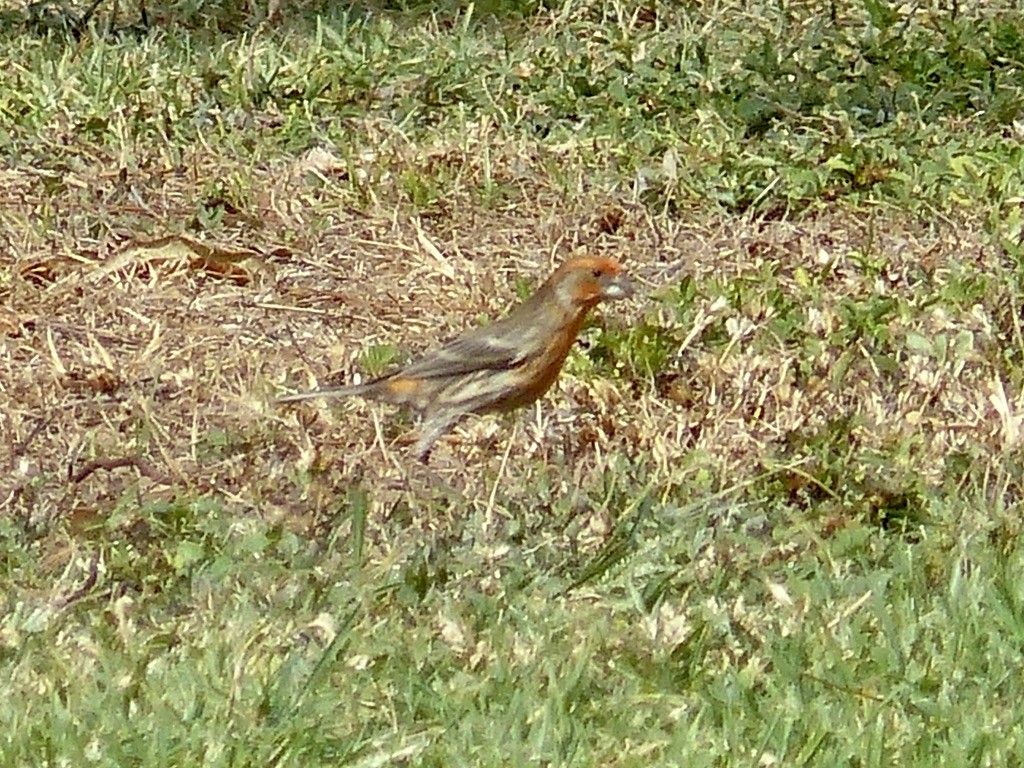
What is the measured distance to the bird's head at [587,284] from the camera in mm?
5668

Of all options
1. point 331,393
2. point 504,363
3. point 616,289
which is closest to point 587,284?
point 616,289

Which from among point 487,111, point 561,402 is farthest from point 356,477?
point 487,111

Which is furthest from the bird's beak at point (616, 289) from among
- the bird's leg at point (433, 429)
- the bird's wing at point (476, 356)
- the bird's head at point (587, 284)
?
the bird's leg at point (433, 429)

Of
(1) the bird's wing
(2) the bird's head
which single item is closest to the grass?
(1) the bird's wing

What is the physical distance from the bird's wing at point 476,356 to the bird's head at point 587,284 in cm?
15

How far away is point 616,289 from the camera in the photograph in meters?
5.71

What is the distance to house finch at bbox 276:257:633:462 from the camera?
5605 mm

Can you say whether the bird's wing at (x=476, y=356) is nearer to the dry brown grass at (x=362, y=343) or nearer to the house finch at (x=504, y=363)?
the house finch at (x=504, y=363)

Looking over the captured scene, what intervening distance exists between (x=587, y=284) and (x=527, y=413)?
38 cm

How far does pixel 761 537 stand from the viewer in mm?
5223

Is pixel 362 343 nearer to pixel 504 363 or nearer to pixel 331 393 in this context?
pixel 331 393

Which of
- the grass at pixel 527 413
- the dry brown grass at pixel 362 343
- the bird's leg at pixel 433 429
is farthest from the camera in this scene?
the bird's leg at pixel 433 429

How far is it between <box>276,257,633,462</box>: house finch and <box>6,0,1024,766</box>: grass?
10 centimetres

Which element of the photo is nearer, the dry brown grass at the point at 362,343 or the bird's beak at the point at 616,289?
the dry brown grass at the point at 362,343
